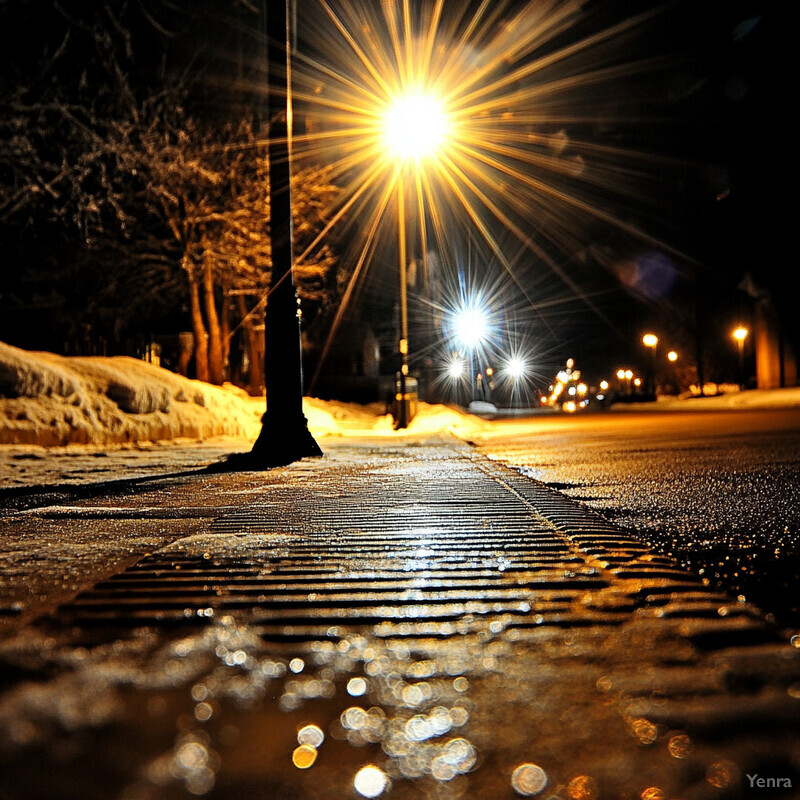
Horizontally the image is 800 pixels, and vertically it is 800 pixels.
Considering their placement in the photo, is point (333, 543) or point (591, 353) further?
point (591, 353)

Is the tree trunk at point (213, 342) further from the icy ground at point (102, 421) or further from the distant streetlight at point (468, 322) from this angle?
the distant streetlight at point (468, 322)

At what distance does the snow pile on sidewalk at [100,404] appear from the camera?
29.1ft

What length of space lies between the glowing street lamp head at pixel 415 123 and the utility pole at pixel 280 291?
25.8ft

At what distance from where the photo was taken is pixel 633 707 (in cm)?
139

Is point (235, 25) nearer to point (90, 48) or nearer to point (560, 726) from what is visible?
point (90, 48)

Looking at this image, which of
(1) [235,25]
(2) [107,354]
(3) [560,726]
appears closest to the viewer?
(3) [560,726]

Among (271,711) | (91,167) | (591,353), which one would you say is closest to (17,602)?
(271,711)

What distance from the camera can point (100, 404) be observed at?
33.0 ft

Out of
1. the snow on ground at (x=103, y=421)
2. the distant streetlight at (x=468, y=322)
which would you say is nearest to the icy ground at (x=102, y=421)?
the snow on ground at (x=103, y=421)

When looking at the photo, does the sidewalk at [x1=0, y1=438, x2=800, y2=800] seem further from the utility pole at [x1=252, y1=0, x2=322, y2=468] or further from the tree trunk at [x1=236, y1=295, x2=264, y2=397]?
the tree trunk at [x1=236, y1=295, x2=264, y2=397]

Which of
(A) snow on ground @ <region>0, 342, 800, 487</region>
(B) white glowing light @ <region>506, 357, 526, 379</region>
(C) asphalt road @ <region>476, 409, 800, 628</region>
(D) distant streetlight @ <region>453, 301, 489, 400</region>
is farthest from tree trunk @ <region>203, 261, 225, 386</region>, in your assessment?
(B) white glowing light @ <region>506, 357, 526, 379</region>

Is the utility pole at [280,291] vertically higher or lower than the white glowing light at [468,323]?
lower

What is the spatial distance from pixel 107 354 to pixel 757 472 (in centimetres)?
1328

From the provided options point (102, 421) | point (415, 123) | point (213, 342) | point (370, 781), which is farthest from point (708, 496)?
point (213, 342)
